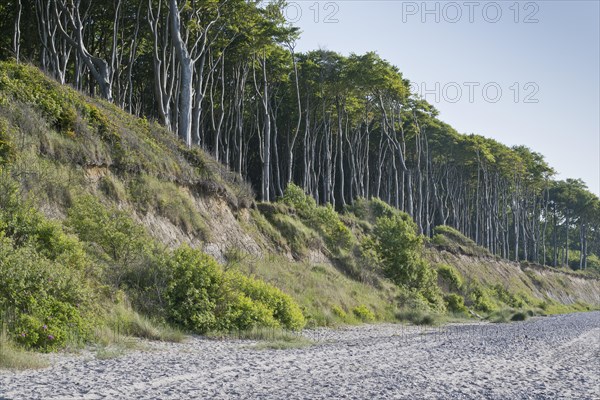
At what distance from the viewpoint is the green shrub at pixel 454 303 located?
116 feet

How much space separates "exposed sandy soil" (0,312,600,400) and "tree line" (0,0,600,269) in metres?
16.3

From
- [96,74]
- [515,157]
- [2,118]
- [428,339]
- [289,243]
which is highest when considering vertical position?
[515,157]

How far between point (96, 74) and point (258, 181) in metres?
34.0

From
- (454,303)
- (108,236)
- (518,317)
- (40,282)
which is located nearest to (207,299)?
(108,236)

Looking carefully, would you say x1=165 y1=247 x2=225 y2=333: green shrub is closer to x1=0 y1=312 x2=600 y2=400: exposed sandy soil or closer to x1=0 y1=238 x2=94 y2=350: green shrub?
x1=0 y1=312 x2=600 y2=400: exposed sandy soil

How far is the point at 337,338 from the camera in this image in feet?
59.4

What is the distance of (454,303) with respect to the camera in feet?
118

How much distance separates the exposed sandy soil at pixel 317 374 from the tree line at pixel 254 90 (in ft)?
53.4

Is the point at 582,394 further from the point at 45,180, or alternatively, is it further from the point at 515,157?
the point at 515,157

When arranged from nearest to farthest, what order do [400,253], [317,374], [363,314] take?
[317,374] < [363,314] < [400,253]

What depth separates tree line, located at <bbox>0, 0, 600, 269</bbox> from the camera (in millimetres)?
31688

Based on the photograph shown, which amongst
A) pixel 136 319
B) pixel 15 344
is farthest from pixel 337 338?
pixel 15 344

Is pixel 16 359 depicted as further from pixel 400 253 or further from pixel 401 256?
pixel 400 253

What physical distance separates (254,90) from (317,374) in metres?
39.8
